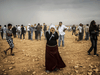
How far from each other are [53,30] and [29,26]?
7.72m

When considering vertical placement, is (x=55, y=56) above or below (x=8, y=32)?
below

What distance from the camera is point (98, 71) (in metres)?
3.25

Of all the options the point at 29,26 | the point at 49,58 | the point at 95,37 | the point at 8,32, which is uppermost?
the point at 29,26

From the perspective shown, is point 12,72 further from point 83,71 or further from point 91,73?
point 91,73

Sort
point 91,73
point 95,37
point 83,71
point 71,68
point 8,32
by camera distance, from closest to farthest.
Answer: point 91,73 → point 83,71 → point 71,68 → point 95,37 → point 8,32

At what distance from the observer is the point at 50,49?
10.7 ft

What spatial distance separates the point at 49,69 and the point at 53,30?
162 centimetres

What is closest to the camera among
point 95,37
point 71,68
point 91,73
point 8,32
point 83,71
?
→ point 91,73

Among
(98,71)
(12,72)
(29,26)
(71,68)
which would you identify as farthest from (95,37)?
(29,26)

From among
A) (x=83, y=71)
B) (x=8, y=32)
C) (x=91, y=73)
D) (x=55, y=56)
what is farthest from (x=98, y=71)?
(x=8, y=32)

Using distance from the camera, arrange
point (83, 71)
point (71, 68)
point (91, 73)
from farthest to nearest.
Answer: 1. point (71, 68)
2. point (83, 71)
3. point (91, 73)

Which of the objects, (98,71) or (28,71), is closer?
(98,71)

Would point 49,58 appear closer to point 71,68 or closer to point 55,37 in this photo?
point 55,37

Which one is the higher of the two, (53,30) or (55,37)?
(53,30)
